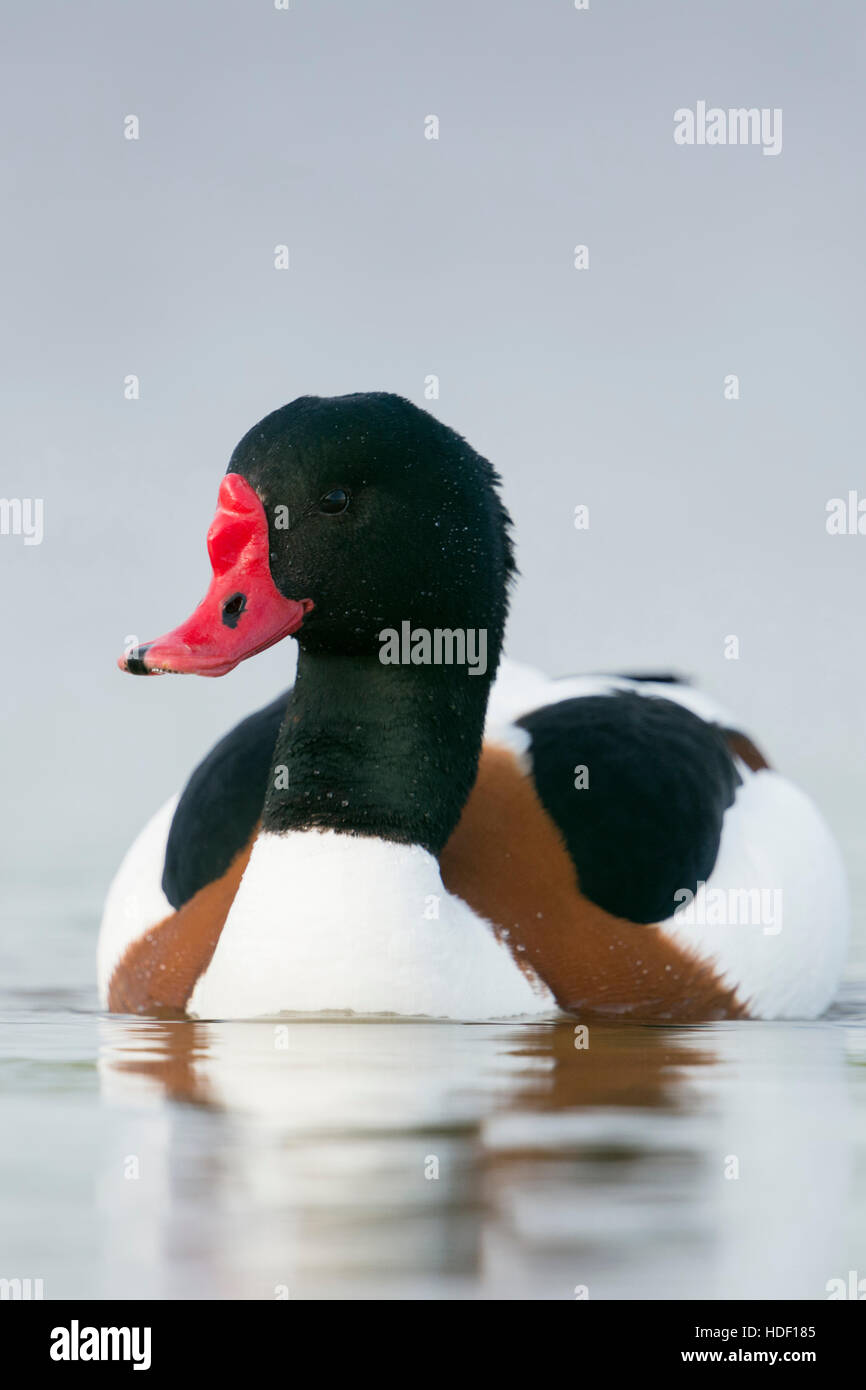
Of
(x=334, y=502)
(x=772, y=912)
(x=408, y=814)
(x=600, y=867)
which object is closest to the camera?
(x=334, y=502)

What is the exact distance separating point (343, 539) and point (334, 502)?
9cm

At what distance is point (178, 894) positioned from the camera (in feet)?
19.0

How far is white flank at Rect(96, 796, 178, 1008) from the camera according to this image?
5.91 metres

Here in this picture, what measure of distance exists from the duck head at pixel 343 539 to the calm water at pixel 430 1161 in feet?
3.06

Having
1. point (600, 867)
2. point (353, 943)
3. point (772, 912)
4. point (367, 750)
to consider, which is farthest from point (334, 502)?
point (772, 912)

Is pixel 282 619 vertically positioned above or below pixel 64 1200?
above

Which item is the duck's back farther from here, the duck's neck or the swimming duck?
the duck's neck

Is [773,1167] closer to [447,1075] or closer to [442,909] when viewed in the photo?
[447,1075]

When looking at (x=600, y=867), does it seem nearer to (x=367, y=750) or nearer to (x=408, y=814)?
(x=408, y=814)

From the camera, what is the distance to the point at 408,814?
5.31 m

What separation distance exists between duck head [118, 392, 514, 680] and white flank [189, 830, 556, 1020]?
0.52 m

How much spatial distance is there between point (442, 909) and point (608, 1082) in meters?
0.81
